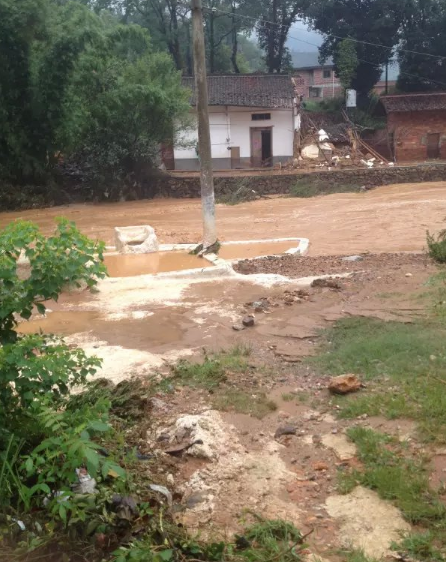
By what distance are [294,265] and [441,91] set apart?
3101cm

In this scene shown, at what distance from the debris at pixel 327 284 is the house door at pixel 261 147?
25.9 m

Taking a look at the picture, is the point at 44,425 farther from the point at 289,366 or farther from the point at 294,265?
the point at 294,265

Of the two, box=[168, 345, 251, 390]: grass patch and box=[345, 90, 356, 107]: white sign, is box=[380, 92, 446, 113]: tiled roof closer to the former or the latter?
box=[345, 90, 356, 107]: white sign

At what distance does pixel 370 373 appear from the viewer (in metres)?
5.81

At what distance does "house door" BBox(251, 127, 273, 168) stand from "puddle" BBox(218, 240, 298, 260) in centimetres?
2005

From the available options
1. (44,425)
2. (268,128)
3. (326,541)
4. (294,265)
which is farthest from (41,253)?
(268,128)

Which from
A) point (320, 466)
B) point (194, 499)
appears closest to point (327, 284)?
point (320, 466)

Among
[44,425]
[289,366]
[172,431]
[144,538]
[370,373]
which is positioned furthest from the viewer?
[289,366]

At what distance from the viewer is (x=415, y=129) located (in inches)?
1428

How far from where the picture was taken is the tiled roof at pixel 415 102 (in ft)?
117

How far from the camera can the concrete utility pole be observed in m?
13.4

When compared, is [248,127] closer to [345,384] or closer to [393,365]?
[393,365]

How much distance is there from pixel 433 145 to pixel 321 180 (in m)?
11.5

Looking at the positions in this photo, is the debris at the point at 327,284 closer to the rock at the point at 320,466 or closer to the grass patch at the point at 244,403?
the grass patch at the point at 244,403
